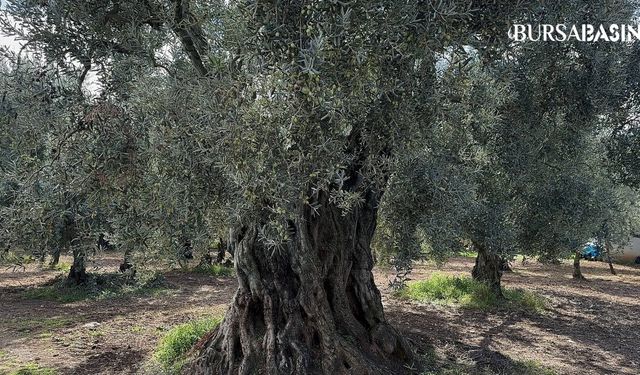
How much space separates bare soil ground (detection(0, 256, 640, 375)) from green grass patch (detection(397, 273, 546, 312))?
1.53 feet

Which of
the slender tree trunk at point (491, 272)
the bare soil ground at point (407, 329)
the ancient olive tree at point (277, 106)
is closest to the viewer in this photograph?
the ancient olive tree at point (277, 106)

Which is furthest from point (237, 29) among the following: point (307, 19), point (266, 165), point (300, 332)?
point (300, 332)

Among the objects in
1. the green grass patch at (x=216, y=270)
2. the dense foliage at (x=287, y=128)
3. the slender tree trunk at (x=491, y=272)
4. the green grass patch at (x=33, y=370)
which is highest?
the dense foliage at (x=287, y=128)

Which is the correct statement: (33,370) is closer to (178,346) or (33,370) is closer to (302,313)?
(178,346)

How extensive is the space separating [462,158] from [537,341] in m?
5.03

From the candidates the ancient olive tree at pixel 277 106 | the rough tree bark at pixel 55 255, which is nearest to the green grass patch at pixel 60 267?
the rough tree bark at pixel 55 255

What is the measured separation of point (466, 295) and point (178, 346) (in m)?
8.33

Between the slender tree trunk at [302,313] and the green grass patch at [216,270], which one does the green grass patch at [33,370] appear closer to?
the slender tree trunk at [302,313]

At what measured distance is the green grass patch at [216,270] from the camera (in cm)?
1955

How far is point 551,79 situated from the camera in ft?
23.7

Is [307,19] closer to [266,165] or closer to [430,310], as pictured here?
[266,165]

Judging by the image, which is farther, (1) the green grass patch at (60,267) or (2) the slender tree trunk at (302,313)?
(1) the green grass patch at (60,267)

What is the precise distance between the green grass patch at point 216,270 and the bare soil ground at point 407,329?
274cm

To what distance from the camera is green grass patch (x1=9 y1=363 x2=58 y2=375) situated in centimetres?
719
